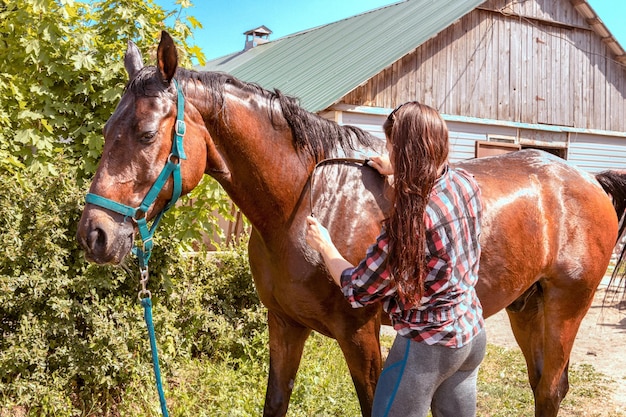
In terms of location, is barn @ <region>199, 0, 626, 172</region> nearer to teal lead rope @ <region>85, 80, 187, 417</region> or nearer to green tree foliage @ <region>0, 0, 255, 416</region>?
green tree foliage @ <region>0, 0, 255, 416</region>

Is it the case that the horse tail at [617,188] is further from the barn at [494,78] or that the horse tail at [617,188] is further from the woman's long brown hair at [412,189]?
the barn at [494,78]

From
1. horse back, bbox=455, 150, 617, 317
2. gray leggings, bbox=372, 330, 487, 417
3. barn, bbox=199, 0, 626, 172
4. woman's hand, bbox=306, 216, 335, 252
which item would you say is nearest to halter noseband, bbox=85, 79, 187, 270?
woman's hand, bbox=306, 216, 335, 252

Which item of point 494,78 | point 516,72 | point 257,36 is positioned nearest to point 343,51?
point 494,78

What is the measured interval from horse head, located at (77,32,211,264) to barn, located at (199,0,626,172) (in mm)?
8809

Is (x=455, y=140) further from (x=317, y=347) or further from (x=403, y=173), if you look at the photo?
(x=403, y=173)

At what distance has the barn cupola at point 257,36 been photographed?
24.6 metres

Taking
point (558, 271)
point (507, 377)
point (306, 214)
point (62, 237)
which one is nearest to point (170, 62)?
point (306, 214)

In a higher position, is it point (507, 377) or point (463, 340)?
point (463, 340)

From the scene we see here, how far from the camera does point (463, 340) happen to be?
6.54ft

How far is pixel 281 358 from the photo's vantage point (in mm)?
2926

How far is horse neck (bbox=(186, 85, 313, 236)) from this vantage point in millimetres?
2580

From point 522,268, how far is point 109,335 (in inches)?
101

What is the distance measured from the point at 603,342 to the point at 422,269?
6068 mm

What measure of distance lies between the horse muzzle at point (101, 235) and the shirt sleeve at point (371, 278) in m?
0.90
